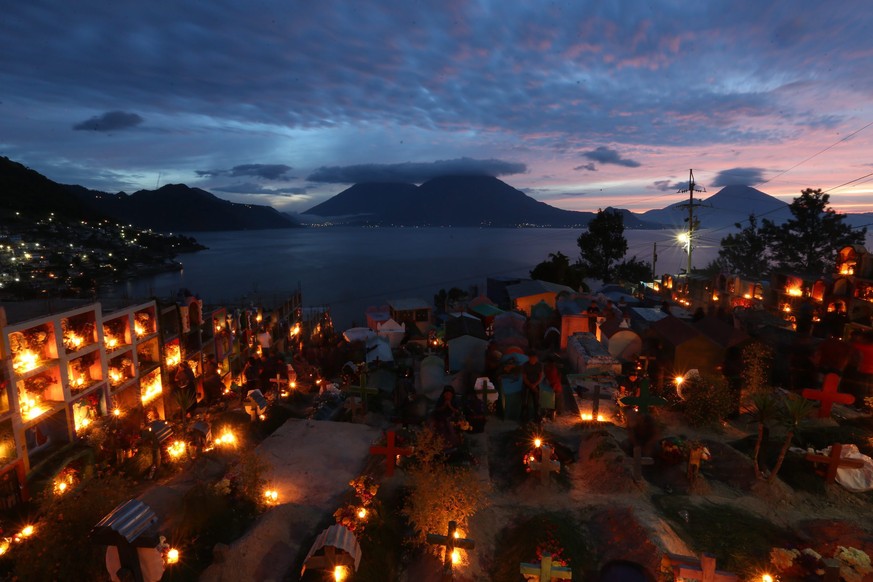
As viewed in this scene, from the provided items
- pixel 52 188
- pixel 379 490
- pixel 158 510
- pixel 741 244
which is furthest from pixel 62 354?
→ pixel 52 188

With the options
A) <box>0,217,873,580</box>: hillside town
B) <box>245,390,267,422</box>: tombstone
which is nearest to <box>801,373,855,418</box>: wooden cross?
<box>0,217,873,580</box>: hillside town

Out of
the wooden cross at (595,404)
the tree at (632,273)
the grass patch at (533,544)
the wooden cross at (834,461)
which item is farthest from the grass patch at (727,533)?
the tree at (632,273)

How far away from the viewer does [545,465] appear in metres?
10.5

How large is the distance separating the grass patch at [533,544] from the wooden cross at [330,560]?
2852 millimetres

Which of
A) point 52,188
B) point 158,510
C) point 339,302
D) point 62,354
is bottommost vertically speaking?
point 339,302

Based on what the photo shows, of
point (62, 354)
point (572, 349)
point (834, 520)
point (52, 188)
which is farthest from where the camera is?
point (52, 188)

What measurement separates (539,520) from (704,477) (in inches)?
188

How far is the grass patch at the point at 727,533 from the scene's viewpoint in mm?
8094

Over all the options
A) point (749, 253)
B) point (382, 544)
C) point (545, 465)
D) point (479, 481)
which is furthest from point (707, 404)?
point (749, 253)

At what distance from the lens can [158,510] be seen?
9297 mm

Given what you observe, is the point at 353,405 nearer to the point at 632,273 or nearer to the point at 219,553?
the point at 219,553

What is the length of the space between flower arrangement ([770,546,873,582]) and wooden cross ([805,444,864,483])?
126 inches

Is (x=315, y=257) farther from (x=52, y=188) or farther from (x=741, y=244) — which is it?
(x=741, y=244)

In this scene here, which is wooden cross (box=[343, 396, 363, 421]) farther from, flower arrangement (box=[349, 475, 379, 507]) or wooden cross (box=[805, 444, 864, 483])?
wooden cross (box=[805, 444, 864, 483])
